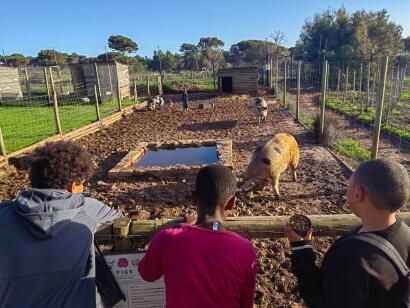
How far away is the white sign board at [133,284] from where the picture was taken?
7.59 ft

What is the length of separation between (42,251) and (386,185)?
5.41 feet

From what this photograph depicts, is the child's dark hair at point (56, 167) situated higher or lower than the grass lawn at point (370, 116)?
higher

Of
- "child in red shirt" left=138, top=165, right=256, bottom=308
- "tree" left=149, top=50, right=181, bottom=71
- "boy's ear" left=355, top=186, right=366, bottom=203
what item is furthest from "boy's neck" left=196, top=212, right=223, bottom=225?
"tree" left=149, top=50, right=181, bottom=71

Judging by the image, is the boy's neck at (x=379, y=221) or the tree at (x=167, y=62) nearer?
the boy's neck at (x=379, y=221)

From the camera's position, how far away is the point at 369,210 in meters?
1.69

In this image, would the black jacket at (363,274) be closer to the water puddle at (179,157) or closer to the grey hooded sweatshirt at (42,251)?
the grey hooded sweatshirt at (42,251)

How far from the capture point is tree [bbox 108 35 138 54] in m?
64.8

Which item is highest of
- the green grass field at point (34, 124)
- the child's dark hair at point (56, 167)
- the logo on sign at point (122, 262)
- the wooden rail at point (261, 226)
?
the child's dark hair at point (56, 167)

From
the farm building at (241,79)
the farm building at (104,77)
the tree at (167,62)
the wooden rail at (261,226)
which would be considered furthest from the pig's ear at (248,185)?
the tree at (167,62)

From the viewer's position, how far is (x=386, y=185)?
5.37 feet

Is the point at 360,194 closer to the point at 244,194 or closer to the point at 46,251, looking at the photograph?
the point at 46,251

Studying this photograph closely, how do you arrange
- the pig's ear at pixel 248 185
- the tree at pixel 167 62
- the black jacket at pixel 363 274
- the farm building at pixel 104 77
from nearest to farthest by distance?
the black jacket at pixel 363 274
the pig's ear at pixel 248 185
the farm building at pixel 104 77
the tree at pixel 167 62

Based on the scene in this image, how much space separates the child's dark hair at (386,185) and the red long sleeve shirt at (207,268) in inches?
24.4

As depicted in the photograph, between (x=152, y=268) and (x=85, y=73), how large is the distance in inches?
1031
